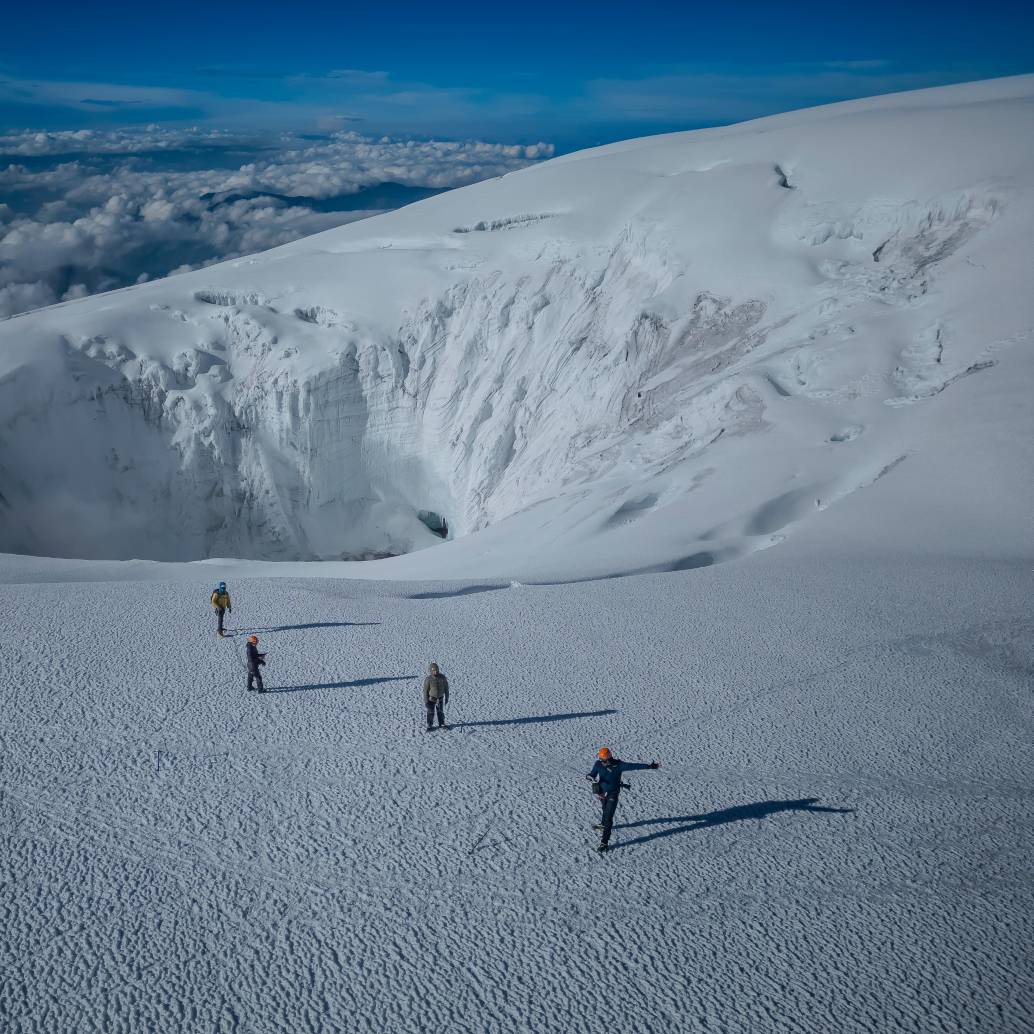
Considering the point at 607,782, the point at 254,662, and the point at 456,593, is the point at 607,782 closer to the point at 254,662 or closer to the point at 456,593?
the point at 254,662

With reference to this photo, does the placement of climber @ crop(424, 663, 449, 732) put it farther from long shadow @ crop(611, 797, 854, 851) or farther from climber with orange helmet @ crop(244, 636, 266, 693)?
long shadow @ crop(611, 797, 854, 851)

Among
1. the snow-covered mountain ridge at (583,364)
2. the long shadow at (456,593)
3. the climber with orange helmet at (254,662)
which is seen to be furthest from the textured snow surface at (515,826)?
the snow-covered mountain ridge at (583,364)

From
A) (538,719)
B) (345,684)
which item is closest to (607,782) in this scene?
(538,719)

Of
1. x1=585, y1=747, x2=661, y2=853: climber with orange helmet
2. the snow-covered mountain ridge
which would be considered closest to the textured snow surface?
x1=585, y1=747, x2=661, y2=853: climber with orange helmet

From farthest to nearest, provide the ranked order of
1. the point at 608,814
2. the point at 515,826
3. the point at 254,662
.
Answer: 1. the point at 254,662
2. the point at 515,826
3. the point at 608,814

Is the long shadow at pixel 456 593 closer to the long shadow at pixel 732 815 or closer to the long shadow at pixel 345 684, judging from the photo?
the long shadow at pixel 345 684
